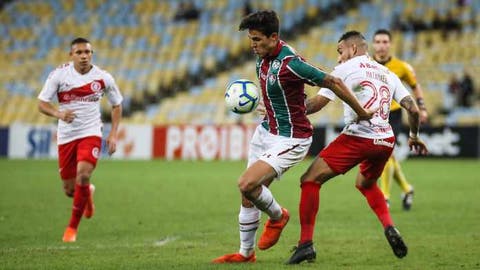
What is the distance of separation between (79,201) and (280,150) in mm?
3399

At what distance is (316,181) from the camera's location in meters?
8.26

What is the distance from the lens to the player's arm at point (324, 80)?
761 cm

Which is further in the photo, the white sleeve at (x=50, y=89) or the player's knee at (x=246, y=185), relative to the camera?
the white sleeve at (x=50, y=89)

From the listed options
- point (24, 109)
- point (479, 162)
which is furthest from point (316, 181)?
point (24, 109)

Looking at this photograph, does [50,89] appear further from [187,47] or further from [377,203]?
[187,47]

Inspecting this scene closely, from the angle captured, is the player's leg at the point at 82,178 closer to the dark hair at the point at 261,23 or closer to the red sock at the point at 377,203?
the red sock at the point at 377,203

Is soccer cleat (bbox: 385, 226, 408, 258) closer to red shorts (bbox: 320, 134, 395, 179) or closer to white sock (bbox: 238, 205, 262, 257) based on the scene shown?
red shorts (bbox: 320, 134, 395, 179)

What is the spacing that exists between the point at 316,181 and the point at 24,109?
84.3ft

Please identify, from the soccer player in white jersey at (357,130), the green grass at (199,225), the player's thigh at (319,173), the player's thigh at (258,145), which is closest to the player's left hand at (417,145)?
the soccer player in white jersey at (357,130)

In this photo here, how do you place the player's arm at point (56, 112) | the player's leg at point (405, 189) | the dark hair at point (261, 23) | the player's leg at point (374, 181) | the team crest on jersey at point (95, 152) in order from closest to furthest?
the dark hair at point (261, 23), the player's leg at point (374, 181), the player's arm at point (56, 112), the team crest on jersey at point (95, 152), the player's leg at point (405, 189)

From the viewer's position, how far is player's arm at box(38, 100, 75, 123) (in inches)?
408

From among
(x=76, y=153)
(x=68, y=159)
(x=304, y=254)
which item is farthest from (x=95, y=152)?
(x=304, y=254)

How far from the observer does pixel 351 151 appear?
8367mm

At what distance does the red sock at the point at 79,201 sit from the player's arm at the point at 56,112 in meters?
0.81
